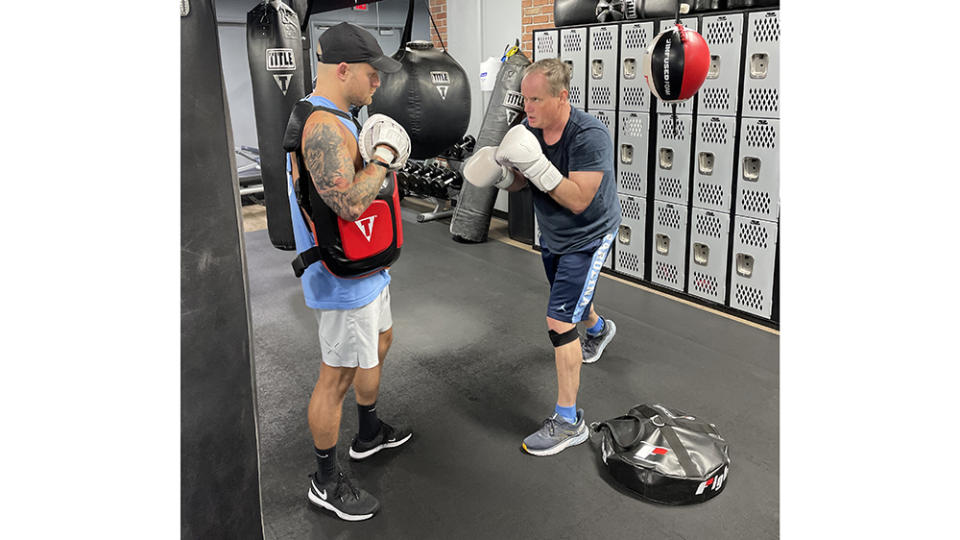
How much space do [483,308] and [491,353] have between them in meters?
0.77

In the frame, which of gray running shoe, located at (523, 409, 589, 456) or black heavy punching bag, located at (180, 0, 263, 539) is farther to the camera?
gray running shoe, located at (523, 409, 589, 456)

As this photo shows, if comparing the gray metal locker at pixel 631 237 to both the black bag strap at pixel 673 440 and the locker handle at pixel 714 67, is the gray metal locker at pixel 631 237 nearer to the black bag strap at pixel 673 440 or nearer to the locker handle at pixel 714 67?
the locker handle at pixel 714 67

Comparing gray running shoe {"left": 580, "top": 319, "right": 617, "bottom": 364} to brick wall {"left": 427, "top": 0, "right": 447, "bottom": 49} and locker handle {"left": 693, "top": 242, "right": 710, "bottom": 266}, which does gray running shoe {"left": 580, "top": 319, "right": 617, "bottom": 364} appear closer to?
locker handle {"left": 693, "top": 242, "right": 710, "bottom": 266}

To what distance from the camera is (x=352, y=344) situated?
2174 mm

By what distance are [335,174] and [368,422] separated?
1148mm

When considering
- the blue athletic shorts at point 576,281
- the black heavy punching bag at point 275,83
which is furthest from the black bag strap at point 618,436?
the black heavy punching bag at point 275,83

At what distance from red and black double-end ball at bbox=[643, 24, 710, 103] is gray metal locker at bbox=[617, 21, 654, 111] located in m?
1.32

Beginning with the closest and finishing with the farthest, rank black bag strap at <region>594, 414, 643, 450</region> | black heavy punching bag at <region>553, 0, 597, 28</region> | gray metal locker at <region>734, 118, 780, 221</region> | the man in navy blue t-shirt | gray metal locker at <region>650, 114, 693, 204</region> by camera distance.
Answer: black bag strap at <region>594, 414, 643, 450</region>, the man in navy blue t-shirt, gray metal locker at <region>734, 118, 780, 221</region>, gray metal locker at <region>650, 114, 693, 204</region>, black heavy punching bag at <region>553, 0, 597, 28</region>

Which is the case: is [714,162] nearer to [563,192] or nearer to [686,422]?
[563,192]

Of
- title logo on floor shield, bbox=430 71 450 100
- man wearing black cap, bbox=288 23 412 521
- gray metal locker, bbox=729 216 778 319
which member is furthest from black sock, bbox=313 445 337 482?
gray metal locker, bbox=729 216 778 319

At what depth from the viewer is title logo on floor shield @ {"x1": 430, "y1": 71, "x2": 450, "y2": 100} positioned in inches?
146

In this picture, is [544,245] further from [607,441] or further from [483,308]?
[483,308]

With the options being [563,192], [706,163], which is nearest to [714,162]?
[706,163]

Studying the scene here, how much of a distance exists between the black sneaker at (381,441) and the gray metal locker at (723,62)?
292cm
